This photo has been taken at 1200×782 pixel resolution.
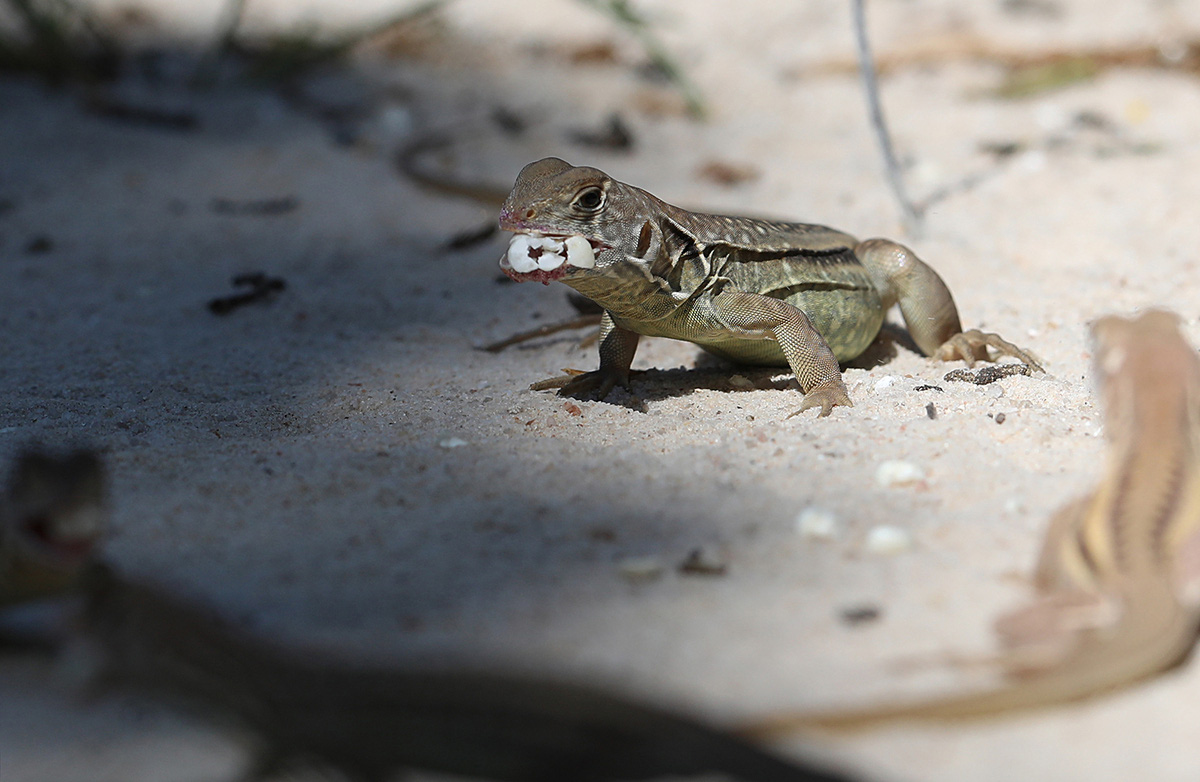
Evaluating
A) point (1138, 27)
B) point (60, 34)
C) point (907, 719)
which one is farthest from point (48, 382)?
point (1138, 27)

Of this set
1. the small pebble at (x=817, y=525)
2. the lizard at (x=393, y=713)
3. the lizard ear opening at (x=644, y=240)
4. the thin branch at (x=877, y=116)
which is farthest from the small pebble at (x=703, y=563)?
the thin branch at (x=877, y=116)

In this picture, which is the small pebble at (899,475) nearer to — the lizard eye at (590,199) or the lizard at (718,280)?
the lizard at (718,280)

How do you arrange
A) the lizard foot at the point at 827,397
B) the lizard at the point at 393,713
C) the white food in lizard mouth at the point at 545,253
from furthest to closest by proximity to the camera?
the lizard foot at the point at 827,397, the white food in lizard mouth at the point at 545,253, the lizard at the point at 393,713

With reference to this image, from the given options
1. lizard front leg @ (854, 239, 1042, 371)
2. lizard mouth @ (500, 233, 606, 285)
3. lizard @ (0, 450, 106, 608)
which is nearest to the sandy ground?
lizard front leg @ (854, 239, 1042, 371)

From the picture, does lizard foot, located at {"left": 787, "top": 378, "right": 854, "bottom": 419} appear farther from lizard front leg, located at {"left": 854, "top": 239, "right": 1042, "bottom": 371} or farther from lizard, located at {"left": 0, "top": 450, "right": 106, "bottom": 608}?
lizard, located at {"left": 0, "top": 450, "right": 106, "bottom": 608}

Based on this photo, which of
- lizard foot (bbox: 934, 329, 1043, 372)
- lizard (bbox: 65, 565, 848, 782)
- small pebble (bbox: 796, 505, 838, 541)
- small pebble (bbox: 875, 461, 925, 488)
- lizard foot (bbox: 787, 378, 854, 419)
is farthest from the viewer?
lizard foot (bbox: 934, 329, 1043, 372)

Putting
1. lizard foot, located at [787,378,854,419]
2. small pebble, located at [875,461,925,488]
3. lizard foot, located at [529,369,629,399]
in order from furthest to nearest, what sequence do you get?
lizard foot, located at [529,369,629,399] < lizard foot, located at [787,378,854,419] < small pebble, located at [875,461,925,488]

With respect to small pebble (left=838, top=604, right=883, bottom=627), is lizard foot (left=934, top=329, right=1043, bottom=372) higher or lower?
higher

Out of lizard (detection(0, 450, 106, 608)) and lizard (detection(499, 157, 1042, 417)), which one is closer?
lizard (detection(0, 450, 106, 608))
